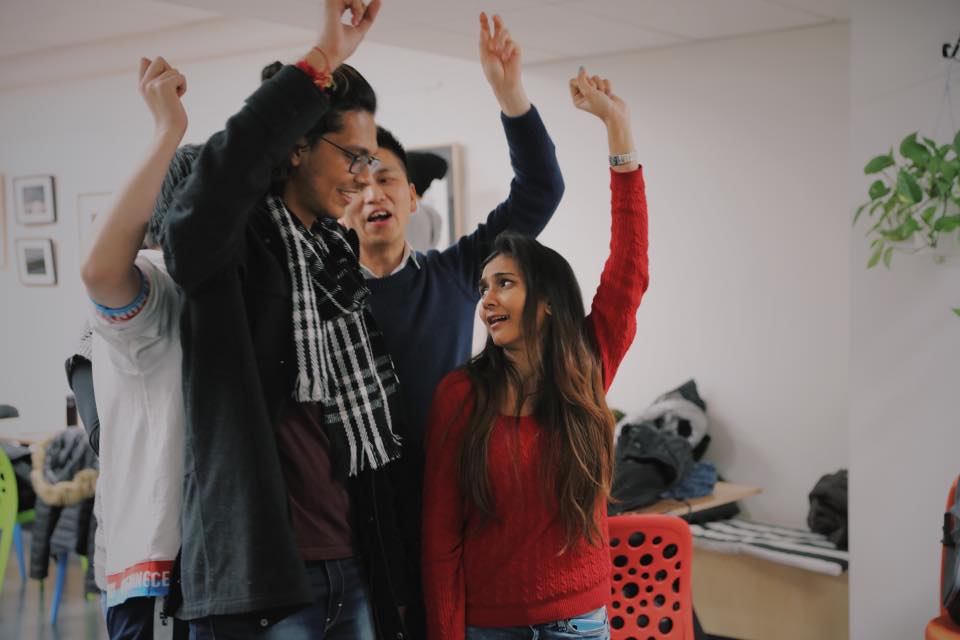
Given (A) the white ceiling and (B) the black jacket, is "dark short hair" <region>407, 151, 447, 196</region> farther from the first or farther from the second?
(B) the black jacket

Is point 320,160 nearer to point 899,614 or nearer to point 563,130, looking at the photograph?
point 899,614

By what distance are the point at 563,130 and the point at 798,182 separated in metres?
1.28

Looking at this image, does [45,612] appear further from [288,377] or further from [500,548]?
[288,377]

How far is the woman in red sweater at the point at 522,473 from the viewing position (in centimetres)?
190

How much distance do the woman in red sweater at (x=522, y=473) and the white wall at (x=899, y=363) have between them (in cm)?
169

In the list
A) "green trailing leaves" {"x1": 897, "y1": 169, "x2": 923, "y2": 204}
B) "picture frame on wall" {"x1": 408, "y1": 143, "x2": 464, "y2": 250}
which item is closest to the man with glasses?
"green trailing leaves" {"x1": 897, "y1": 169, "x2": 923, "y2": 204}

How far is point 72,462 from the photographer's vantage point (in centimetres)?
495

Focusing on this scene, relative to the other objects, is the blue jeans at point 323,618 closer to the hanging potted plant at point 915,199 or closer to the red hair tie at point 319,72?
the red hair tie at point 319,72

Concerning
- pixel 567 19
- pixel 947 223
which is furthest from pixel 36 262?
pixel 947 223

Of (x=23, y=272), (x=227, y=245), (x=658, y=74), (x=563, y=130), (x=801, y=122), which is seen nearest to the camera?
(x=227, y=245)

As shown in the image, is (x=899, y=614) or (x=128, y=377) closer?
(x=128, y=377)

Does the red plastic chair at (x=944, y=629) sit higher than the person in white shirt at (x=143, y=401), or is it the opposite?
the person in white shirt at (x=143, y=401)

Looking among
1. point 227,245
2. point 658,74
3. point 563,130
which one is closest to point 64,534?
point 563,130

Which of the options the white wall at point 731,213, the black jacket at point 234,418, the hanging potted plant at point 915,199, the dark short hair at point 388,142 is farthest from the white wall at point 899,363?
the black jacket at point 234,418
